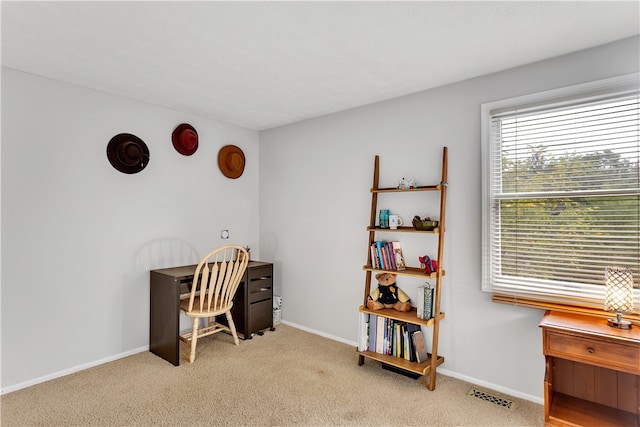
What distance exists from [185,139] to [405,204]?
2.29 metres

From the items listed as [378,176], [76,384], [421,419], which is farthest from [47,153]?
[421,419]

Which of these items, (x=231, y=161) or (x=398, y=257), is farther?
(x=231, y=161)

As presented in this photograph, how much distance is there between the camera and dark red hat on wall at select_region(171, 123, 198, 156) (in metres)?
3.61

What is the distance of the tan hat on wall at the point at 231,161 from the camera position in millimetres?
4051

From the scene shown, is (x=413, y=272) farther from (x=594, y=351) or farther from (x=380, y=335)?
(x=594, y=351)

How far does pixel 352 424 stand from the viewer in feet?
7.23

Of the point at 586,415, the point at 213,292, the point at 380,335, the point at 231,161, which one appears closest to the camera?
the point at 586,415

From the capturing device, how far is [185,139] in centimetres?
365

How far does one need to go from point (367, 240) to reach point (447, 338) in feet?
3.59

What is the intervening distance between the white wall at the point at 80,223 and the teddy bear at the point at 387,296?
1963 mm

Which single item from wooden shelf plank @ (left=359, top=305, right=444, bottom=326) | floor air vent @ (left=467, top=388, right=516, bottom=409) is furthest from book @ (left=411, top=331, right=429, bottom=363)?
floor air vent @ (left=467, top=388, right=516, bottom=409)

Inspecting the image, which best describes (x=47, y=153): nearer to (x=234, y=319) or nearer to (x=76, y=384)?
(x=76, y=384)

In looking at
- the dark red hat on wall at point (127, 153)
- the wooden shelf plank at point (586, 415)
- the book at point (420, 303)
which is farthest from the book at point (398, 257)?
the dark red hat on wall at point (127, 153)

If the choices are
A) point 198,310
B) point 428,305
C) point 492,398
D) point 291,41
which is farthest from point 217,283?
point 492,398
